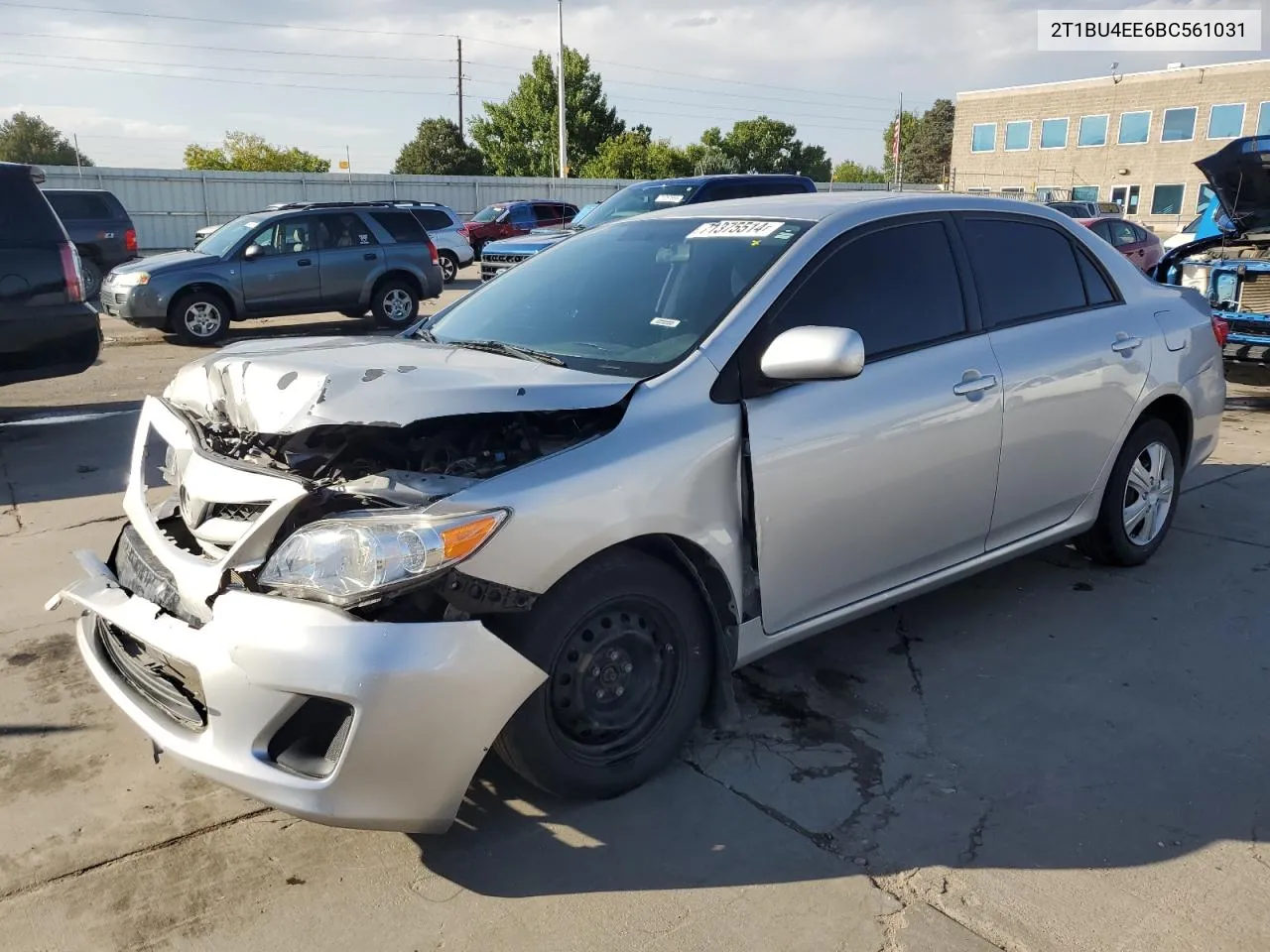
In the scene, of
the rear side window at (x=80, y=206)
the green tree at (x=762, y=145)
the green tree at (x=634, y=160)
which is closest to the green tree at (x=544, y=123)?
the green tree at (x=634, y=160)

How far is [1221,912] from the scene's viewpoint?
263 cm

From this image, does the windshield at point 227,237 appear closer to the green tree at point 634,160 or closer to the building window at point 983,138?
the green tree at point 634,160

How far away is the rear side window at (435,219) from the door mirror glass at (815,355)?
1999 cm

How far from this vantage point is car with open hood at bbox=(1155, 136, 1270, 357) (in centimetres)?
923

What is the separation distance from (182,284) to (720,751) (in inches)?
457

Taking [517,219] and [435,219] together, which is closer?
[435,219]

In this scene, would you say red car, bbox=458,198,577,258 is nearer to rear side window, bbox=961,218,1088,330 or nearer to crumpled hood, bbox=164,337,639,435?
rear side window, bbox=961,218,1088,330

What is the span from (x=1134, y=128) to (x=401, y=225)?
4967cm

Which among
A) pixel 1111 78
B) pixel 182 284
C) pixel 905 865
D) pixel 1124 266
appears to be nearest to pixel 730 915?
pixel 905 865

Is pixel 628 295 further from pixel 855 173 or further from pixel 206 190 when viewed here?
pixel 855 173

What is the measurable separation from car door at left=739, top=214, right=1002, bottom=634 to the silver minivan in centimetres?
1

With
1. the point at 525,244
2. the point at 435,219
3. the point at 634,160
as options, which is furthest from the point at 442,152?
the point at 525,244

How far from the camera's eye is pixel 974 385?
151 inches

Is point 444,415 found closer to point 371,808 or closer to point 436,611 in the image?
point 436,611
